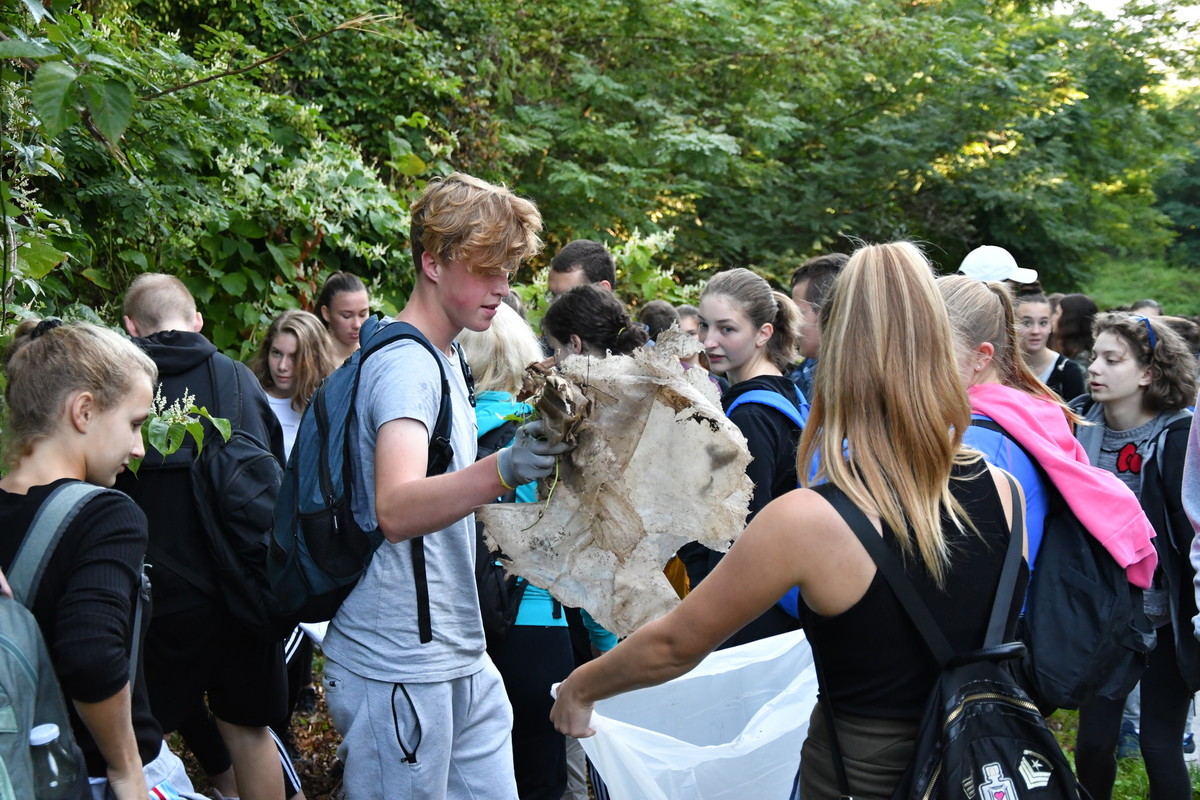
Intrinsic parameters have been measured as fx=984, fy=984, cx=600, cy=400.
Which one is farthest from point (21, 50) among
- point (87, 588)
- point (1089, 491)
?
point (1089, 491)

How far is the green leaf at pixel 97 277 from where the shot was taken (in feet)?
14.7

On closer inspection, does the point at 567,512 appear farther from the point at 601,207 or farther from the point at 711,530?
the point at 601,207

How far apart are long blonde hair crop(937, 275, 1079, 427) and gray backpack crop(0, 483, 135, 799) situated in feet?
7.29

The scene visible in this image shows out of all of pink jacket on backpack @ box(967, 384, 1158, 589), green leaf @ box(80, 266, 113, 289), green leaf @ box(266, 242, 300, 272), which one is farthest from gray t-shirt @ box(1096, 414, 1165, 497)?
green leaf @ box(80, 266, 113, 289)

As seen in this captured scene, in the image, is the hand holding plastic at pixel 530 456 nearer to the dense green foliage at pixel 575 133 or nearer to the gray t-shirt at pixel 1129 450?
the dense green foliage at pixel 575 133

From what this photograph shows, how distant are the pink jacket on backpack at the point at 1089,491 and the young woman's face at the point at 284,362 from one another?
3.47m

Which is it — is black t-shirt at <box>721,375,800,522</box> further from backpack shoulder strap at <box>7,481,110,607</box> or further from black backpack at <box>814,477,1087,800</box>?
backpack shoulder strap at <box>7,481,110,607</box>

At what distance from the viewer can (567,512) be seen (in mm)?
2117

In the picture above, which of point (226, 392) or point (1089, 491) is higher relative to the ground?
point (226, 392)

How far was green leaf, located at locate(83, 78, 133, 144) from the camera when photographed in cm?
194

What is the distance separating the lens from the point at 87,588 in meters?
2.04

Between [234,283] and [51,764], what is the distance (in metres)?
3.97

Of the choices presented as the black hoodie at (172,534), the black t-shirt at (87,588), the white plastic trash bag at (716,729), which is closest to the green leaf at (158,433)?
the black hoodie at (172,534)

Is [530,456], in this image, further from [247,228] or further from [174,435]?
[247,228]
